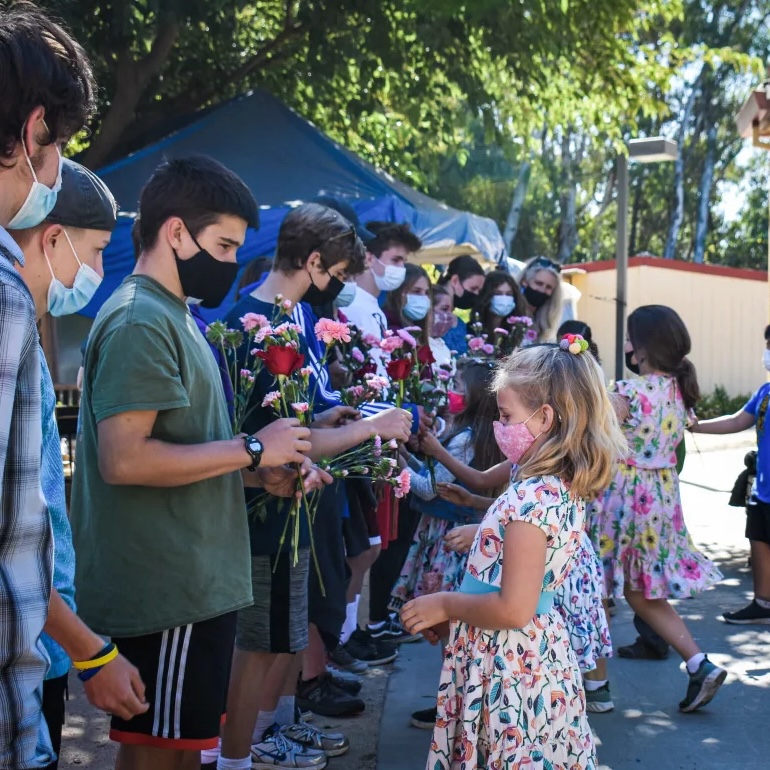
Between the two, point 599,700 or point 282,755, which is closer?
point 282,755

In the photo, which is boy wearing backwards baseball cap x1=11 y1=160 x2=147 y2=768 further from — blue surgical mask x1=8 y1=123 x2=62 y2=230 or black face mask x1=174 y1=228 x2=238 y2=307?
black face mask x1=174 y1=228 x2=238 y2=307

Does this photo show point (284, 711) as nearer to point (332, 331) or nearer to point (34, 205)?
point (332, 331)

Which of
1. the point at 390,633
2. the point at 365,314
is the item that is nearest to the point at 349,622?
the point at 390,633

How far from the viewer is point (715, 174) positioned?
140ft

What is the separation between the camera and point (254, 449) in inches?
106

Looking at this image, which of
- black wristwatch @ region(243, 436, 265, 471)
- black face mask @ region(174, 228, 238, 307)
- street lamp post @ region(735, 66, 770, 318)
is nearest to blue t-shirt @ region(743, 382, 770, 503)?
street lamp post @ region(735, 66, 770, 318)

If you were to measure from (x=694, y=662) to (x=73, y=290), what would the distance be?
12.1 feet

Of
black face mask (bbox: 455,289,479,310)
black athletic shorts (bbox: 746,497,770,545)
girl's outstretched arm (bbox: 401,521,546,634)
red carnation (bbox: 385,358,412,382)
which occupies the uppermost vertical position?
black face mask (bbox: 455,289,479,310)

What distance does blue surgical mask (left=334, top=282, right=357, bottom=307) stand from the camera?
17.7 ft

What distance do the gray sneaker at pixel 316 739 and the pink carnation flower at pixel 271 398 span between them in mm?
1671

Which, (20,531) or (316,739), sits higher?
(20,531)

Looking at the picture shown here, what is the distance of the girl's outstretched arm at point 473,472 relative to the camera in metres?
4.44

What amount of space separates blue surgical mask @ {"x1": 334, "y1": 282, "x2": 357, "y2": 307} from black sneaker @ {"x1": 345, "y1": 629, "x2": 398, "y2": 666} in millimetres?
1903

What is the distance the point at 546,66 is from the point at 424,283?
6238 millimetres
